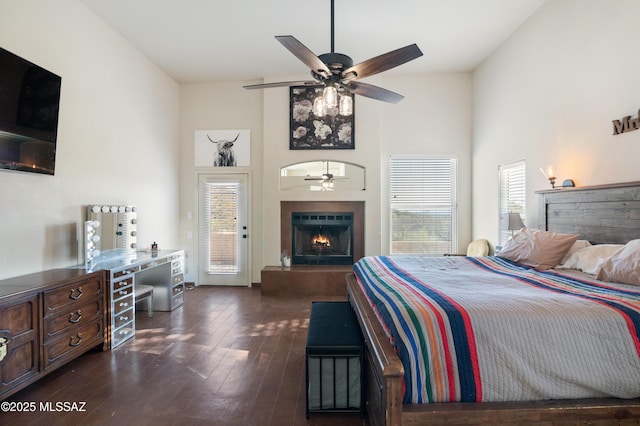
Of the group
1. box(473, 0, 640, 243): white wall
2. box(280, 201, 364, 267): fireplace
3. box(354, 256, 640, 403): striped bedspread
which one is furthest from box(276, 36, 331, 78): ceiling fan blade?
box(280, 201, 364, 267): fireplace

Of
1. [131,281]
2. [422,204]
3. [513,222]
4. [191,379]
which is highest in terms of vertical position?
[422,204]

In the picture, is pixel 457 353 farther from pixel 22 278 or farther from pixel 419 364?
pixel 22 278

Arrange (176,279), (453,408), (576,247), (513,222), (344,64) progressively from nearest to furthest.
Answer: (453,408) → (344,64) → (576,247) → (513,222) → (176,279)

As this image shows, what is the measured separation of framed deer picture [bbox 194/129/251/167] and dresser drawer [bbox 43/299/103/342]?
10.5ft

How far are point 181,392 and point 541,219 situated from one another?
3962 millimetres

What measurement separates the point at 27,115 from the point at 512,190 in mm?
5565

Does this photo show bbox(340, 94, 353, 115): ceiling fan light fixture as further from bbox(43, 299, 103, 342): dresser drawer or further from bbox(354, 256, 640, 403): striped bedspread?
bbox(43, 299, 103, 342): dresser drawer

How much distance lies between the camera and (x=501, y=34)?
14.1 ft

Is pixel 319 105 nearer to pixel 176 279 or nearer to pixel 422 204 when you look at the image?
pixel 176 279

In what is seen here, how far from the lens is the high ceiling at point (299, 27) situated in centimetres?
362

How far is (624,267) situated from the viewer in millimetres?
2148

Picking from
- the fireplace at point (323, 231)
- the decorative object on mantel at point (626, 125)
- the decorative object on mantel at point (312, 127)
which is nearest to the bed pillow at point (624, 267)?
the decorative object on mantel at point (626, 125)

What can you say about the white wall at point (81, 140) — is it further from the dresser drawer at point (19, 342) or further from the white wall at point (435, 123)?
the white wall at point (435, 123)

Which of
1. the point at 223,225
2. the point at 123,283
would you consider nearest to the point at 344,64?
the point at 123,283
